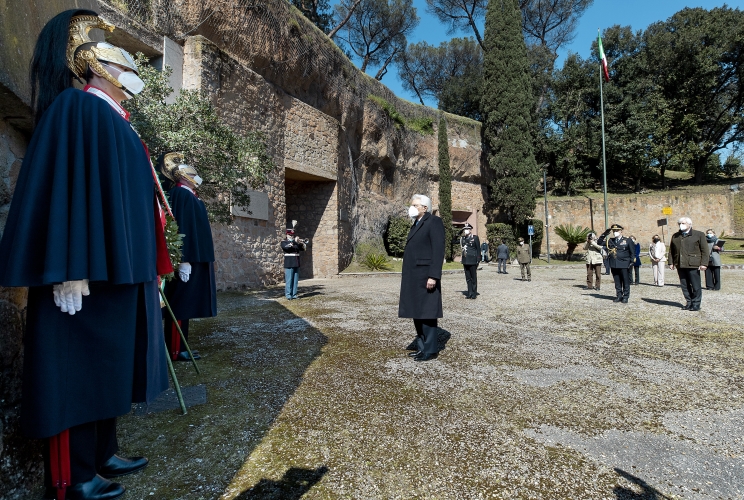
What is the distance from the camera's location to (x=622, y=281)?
8109 mm

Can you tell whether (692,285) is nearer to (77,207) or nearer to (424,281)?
(424,281)

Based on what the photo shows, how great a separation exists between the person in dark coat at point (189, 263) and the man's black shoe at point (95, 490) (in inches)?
90.1

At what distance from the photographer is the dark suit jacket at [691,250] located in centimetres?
704

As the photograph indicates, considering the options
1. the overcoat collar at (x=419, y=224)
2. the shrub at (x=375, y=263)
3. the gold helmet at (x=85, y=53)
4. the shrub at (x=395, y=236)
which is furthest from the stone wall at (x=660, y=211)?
the gold helmet at (x=85, y=53)

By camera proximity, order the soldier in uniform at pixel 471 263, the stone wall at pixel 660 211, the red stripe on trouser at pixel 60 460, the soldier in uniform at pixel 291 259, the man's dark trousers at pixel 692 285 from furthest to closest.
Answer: the stone wall at pixel 660 211, the soldier in uniform at pixel 471 263, the soldier in uniform at pixel 291 259, the man's dark trousers at pixel 692 285, the red stripe on trouser at pixel 60 460

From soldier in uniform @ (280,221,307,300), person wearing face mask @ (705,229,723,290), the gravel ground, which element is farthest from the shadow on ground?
person wearing face mask @ (705,229,723,290)

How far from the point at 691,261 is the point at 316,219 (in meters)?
11.6

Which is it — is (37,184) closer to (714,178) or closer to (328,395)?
(328,395)

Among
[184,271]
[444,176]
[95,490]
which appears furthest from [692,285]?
[444,176]

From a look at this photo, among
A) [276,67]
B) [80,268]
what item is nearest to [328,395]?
[80,268]

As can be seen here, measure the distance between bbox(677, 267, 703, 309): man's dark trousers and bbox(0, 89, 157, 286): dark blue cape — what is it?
8256 mm

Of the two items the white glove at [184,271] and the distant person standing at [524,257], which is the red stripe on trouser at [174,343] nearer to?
the white glove at [184,271]

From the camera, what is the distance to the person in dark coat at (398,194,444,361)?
4.20 m

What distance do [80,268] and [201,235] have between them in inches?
104
